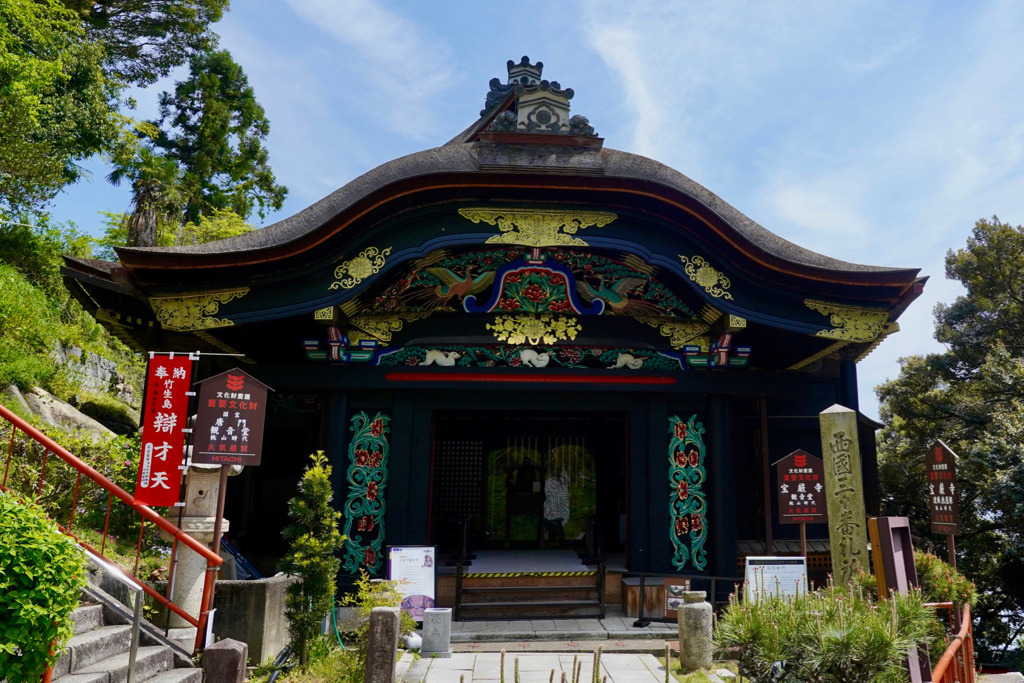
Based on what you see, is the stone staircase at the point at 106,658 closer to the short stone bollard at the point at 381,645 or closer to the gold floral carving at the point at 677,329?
the short stone bollard at the point at 381,645

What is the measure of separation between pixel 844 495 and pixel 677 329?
138 inches

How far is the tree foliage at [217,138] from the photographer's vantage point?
1084 inches

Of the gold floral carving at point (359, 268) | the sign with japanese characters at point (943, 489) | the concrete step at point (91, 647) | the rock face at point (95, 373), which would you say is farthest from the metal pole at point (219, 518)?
the rock face at point (95, 373)

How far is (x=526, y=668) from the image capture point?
7.34m

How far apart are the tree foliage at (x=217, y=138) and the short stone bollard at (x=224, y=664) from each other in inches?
943

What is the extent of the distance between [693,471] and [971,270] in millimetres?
13026

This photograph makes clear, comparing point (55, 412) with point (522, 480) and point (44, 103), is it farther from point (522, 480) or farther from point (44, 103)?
point (44, 103)

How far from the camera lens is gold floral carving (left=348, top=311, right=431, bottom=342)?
399 inches

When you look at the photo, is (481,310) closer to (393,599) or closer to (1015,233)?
(393,599)

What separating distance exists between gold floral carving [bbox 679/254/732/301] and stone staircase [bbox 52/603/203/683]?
7.36 m

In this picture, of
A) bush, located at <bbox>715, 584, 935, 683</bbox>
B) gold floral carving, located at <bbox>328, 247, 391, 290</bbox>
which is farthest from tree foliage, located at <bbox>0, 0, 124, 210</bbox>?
bush, located at <bbox>715, 584, 935, 683</bbox>

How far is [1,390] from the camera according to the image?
11.4 meters

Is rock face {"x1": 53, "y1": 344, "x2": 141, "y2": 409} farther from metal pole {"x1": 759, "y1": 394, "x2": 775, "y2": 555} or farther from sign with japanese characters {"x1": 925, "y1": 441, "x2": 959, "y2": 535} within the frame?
sign with japanese characters {"x1": 925, "y1": 441, "x2": 959, "y2": 535}

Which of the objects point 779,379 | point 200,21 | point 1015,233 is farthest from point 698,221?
point 200,21
